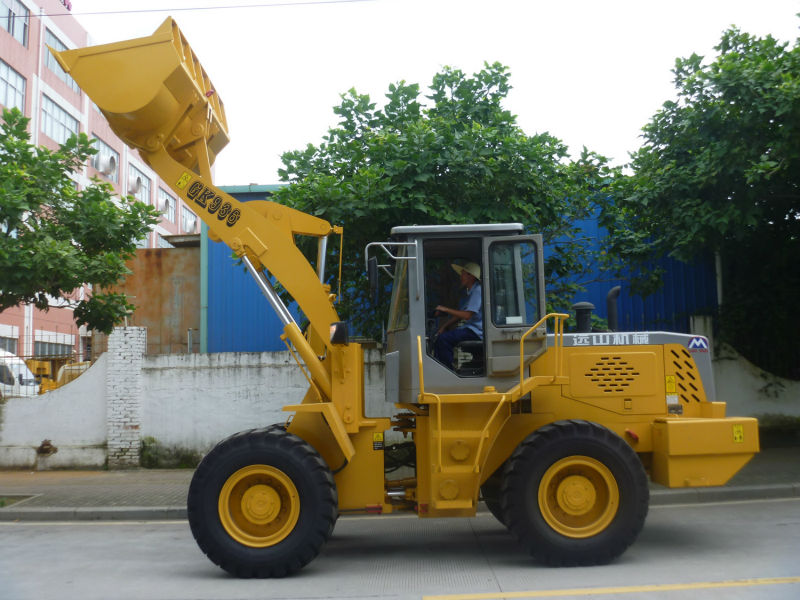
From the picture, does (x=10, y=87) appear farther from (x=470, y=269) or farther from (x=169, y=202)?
(x=470, y=269)

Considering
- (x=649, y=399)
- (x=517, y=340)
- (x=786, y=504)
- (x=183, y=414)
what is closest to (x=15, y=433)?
(x=183, y=414)

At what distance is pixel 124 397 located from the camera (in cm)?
1249

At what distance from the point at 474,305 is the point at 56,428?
29.5 feet

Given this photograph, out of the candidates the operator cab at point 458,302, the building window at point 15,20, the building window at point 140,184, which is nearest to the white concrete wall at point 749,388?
the operator cab at point 458,302

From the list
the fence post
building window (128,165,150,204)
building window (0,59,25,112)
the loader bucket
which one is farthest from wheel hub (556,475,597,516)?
building window (128,165,150,204)

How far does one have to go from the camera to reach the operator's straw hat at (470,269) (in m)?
6.75

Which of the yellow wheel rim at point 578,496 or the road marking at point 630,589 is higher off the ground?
the yellow wheel rim at point 578,496

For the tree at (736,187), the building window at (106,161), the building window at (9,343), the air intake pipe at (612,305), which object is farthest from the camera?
the building window at (106,161)

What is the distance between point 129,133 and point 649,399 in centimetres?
549

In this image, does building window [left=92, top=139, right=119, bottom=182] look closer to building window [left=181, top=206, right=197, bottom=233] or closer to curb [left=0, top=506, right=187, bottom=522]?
building window [left=181, top=206, right=197, bottom=233]

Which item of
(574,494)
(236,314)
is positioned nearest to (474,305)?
(574,494)

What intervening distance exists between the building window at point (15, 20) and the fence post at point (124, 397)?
64.2ft

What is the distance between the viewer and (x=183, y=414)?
12531 millimetres

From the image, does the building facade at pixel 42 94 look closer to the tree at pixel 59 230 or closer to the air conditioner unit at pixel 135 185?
the air conditioner unit at pixel 135 185
